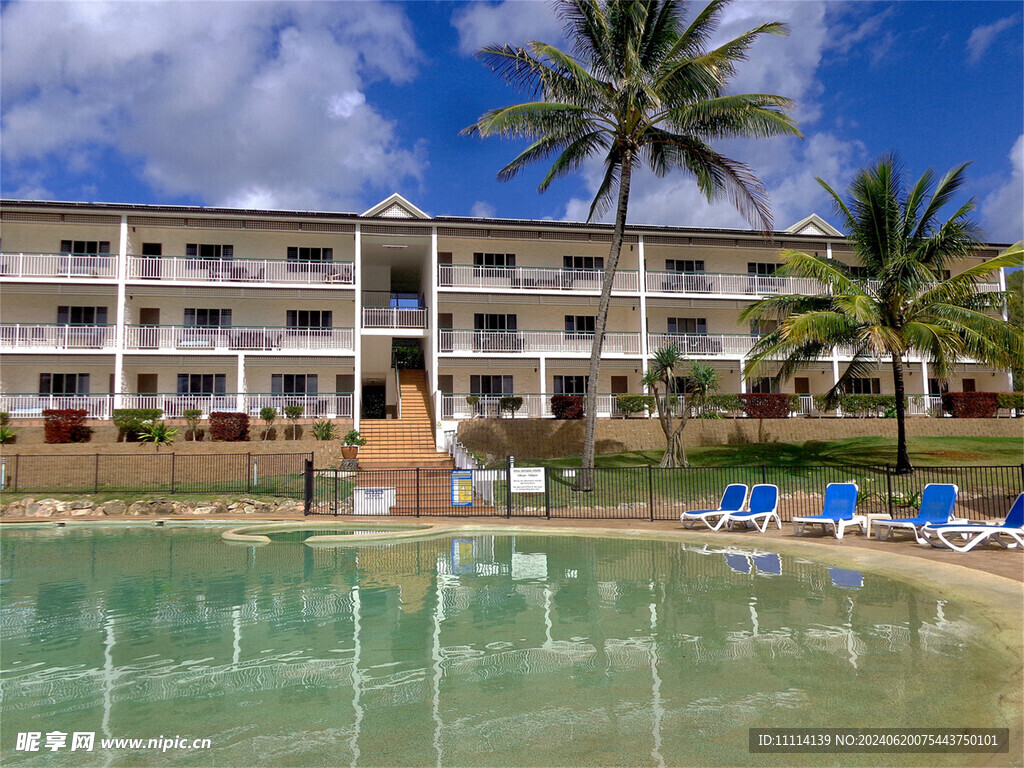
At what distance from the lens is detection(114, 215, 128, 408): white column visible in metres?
28.7

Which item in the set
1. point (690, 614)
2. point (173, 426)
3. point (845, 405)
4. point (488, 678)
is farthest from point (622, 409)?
point (488, 678)

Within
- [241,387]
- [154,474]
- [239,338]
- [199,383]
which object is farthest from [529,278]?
[154,474]

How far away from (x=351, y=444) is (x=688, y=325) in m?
19.0

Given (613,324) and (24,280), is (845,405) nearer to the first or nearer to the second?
(613,324)

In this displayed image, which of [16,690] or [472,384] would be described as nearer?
[16,690]

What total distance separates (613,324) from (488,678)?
99.4 feet

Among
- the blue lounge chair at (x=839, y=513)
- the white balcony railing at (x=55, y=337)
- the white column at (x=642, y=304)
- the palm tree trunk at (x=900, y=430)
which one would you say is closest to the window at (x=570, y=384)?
the white column at (x=642, y=304)

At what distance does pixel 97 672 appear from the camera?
6.57 m

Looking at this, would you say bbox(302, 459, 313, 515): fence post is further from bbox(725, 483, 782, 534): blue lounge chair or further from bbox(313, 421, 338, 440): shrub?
bbox(725, 483, 782, 534): blue lounge chair

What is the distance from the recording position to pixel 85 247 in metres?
31.7

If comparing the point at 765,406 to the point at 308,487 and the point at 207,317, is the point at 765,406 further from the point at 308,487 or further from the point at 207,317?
the point at 207,317

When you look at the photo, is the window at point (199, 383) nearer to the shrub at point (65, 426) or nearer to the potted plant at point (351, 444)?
the shrub at point (65, 426)

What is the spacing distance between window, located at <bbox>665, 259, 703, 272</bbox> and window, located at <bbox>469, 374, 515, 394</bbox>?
34.3 ft

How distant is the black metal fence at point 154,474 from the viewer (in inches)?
874
